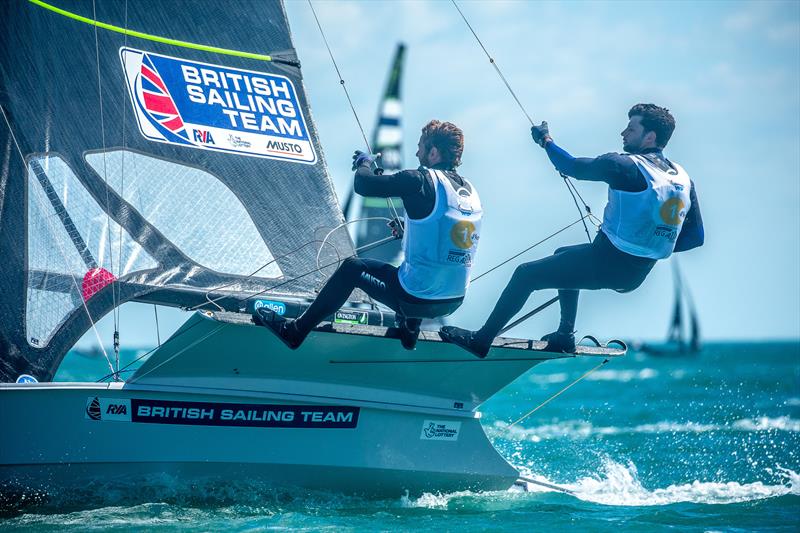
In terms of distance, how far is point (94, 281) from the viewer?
21.3 ft

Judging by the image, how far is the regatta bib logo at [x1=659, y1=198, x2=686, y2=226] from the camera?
5.70 meters

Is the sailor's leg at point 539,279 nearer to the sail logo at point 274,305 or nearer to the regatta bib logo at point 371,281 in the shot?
the regatta bib logo at point 371,281

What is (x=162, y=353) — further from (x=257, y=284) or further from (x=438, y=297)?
(x=438, y=297)

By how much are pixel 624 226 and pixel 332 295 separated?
1809 mm

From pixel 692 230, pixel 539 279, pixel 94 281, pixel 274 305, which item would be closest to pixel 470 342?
pixel 539 279

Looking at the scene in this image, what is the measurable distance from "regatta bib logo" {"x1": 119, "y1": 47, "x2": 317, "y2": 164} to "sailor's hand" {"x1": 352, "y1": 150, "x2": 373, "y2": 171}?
63.4 inches

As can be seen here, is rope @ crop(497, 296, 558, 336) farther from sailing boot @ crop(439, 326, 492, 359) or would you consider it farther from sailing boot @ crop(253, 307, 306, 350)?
sailing boot @ crop(253, 307, 306, 350)

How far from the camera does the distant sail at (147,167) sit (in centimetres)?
640

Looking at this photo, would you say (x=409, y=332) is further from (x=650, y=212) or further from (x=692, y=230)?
(x=692, y=230)

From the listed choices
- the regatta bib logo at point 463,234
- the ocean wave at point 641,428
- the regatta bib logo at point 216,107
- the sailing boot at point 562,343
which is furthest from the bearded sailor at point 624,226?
the ocean wave at point 641,428

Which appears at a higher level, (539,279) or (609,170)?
(609,170)

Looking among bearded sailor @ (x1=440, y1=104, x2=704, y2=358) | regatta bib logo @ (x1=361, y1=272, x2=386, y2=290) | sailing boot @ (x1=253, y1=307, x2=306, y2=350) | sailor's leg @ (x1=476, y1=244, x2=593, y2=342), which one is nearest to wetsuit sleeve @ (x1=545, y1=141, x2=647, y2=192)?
bearded sailor @ (x1=440, y1=104, x2=704, y2=358)

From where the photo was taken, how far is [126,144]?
6746 mm

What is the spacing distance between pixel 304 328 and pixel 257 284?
132cm
